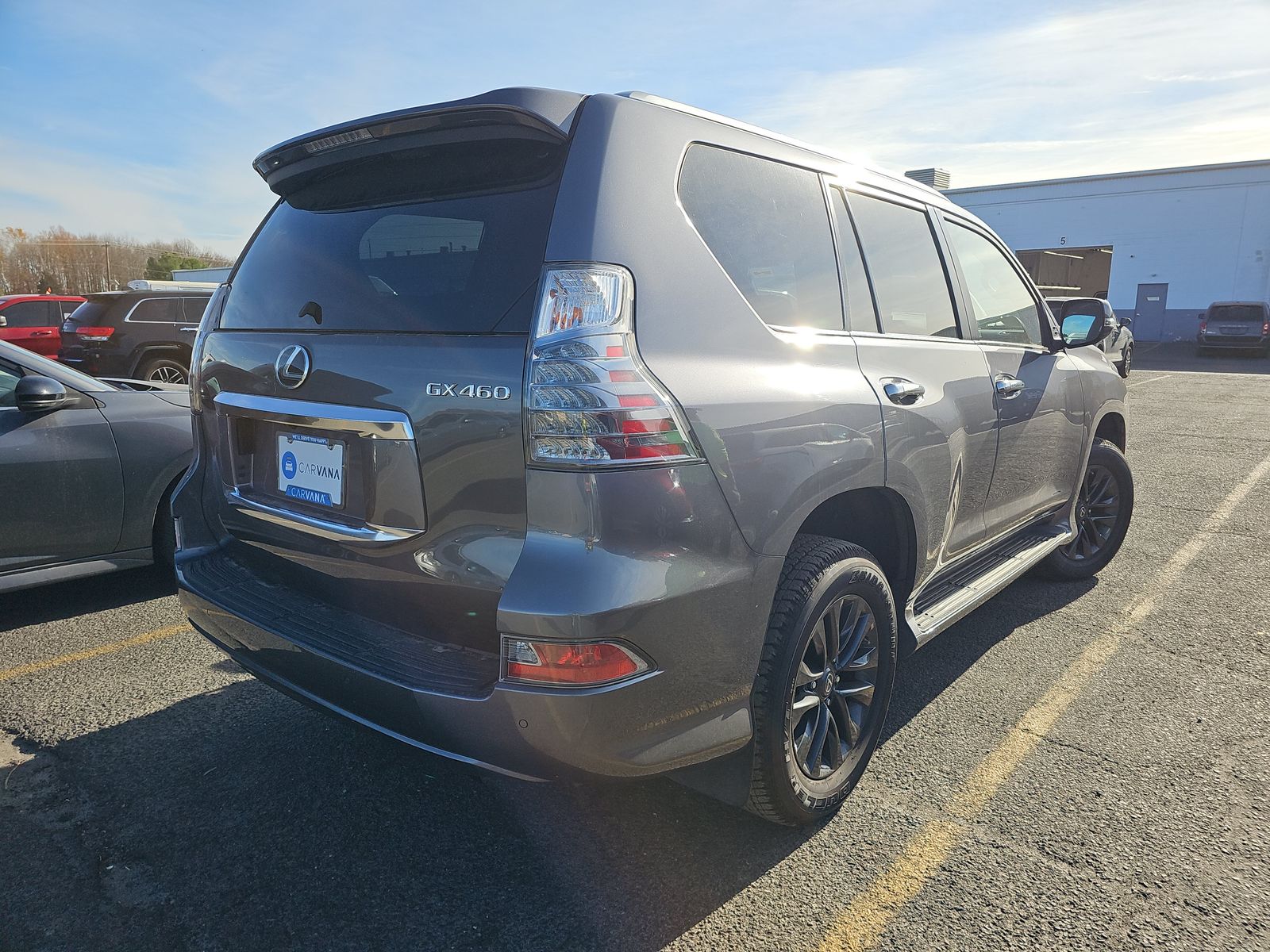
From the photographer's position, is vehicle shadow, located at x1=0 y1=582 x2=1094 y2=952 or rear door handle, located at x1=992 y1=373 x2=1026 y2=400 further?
rear door handle, located at x1=992 y1=373 x2=1026 y2=400

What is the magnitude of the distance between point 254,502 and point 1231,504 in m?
6.99

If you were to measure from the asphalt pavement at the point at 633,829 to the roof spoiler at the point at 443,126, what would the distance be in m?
1.47

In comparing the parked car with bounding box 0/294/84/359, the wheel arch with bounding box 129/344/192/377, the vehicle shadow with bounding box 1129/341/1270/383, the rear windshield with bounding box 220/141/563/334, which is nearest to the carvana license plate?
the rear windshield with bounding box 220/141/563/334

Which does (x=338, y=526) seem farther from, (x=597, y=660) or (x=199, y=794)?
(x=199, y=794)

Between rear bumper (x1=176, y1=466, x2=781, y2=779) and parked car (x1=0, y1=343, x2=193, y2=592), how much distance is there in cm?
258

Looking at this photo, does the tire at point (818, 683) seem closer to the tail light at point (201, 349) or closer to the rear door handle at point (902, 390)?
the rear door handle at point (902, 390)

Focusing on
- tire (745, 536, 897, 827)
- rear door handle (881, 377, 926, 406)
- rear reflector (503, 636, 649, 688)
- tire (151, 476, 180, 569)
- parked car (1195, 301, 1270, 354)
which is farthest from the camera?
parked car (1195, 301, 1270, 354)

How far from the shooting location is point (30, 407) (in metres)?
3.98

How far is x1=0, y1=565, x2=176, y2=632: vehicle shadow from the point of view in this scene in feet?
13.7

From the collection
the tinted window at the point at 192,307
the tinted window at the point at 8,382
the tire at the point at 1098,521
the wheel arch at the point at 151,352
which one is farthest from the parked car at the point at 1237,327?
the tinted window at the point at 8,382

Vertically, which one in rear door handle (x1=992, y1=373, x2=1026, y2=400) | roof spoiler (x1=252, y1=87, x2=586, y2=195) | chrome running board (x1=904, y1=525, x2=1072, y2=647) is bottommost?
chrome running board (x1=904, y1=525, x2=1072, y2=647)

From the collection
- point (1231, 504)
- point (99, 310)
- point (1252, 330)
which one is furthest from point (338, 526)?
point (1252, 330)

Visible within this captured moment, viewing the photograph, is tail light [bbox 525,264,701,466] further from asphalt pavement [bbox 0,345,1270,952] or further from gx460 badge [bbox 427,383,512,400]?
asphalt pavement [bbox 0,345,1270,952]

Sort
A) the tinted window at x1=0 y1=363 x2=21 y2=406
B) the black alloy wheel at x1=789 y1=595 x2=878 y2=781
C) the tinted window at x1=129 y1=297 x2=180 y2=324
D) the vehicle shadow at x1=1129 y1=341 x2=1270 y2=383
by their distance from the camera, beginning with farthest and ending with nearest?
the vehicle shadow at x1=1129 y1=341 x2=1270 y2=383 < the tinted window at x1=129 y1=297 x2=180 y2=324 < the tinted window at x1=0 y1=363 x2=21 y2=406 < the black alloy wheel at x1=789 y1=595 x2=878 y2=781
